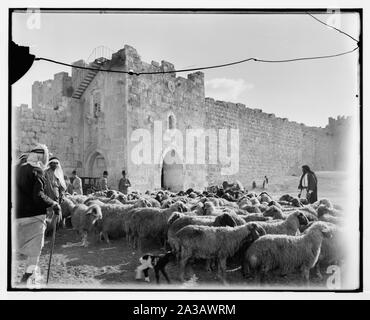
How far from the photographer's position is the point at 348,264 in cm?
479

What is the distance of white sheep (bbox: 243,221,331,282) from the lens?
4.38m

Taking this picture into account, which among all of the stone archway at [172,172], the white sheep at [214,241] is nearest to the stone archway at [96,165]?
the stone archway at [172,172]

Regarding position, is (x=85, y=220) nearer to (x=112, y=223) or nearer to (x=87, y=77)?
(x=112, y=223)

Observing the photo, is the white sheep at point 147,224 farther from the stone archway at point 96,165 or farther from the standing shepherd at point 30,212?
the stone archway at point 96,165

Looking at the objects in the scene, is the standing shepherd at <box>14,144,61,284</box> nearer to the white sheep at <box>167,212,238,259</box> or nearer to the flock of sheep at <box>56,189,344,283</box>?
the flock of sheep at <box>56,189,344,283</box>

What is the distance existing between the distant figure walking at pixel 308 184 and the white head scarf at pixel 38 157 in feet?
13.0

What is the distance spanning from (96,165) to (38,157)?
2547 millimetres

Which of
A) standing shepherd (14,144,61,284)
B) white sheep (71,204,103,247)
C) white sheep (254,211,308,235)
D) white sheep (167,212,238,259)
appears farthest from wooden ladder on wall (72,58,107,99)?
white sheep (254,211,308,235)

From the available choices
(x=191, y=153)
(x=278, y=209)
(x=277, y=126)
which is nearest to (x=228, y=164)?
(x=191, y=153)

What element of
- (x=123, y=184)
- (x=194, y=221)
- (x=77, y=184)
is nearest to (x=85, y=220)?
(x=77, y=184)

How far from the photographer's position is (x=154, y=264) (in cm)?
459

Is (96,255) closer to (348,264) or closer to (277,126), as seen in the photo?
(348,264)

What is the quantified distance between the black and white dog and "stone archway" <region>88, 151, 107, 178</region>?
295cm
